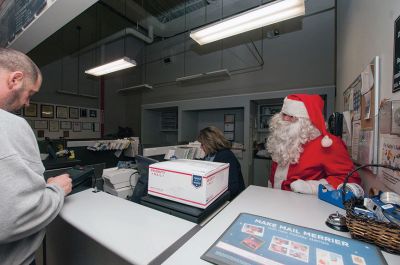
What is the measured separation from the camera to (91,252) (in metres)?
0.76

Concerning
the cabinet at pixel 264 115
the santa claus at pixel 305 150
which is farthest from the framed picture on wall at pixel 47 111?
the santa claus at pixel 305 150

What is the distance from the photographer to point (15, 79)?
0.78 m

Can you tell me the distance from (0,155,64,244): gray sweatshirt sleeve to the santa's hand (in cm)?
126

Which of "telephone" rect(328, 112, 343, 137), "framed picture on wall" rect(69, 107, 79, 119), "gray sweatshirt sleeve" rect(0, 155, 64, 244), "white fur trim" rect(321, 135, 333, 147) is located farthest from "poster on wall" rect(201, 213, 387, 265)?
"framed picture on wall" rect(69, 107, 79, 119)

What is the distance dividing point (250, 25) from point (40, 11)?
1.91 meters

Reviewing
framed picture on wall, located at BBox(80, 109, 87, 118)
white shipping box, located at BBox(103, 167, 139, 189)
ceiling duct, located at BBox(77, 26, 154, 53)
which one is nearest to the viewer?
white shipping box, located at BBox(103, 167, 139, 189)

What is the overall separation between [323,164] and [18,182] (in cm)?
151

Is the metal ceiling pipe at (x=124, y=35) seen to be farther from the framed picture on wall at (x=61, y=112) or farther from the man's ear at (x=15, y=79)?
the man's ear at (x=15, y=79)

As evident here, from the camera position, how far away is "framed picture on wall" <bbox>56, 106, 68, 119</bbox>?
4695 millimetres

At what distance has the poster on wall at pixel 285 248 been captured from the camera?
52 centimetres

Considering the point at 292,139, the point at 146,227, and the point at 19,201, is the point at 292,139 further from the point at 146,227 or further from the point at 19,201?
the point at 19,201

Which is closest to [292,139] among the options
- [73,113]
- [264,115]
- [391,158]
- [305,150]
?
[305,150]

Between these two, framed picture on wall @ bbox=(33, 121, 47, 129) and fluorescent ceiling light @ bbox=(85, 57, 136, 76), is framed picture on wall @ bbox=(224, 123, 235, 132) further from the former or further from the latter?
framed picture on wall @ bbox=(33, 121, 47, 129)

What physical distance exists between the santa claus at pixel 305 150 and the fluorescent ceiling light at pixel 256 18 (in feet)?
2.87
